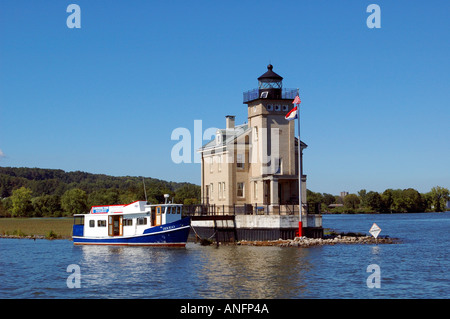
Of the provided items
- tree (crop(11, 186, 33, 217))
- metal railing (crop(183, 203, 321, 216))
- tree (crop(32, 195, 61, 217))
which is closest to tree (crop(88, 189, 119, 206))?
tree (crop(32, 195, 61, 217))

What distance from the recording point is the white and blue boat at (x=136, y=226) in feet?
173

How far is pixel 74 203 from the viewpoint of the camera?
146 m

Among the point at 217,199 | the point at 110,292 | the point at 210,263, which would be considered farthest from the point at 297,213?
the point at 110,292

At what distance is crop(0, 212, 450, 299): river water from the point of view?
98.1 feet

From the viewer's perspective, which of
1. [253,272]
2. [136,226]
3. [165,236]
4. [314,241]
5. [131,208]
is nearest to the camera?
[253,272]

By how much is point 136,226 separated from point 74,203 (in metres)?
95.4

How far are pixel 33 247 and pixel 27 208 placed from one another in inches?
4035

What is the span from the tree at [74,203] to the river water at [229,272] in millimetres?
93220

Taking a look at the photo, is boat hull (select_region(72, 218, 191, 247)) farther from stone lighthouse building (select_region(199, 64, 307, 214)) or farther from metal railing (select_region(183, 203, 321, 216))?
stone lighthouse building (select_region(199, 64, 307, 214))

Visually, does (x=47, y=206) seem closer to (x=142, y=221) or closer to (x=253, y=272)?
(x=142, y=221)

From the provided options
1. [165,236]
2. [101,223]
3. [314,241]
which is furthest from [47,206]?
[314,241]

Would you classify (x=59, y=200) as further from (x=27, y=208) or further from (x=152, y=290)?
(x=152, y=290)

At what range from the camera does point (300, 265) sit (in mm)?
39125

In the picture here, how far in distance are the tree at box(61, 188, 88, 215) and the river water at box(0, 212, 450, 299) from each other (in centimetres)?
9322
